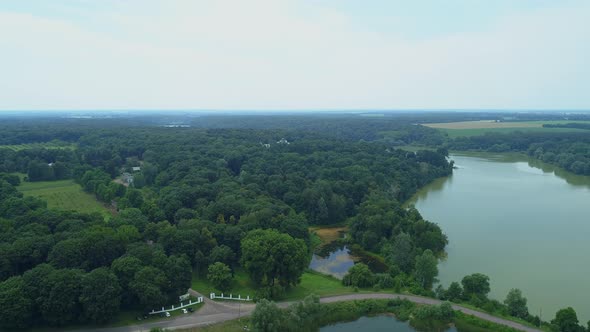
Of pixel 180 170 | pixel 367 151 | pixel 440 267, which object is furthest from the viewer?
pixel 367 151

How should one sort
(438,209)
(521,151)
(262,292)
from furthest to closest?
(521,151) → (438,209) → (262,292)

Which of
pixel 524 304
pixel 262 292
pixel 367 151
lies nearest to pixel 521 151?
pixel 367 151

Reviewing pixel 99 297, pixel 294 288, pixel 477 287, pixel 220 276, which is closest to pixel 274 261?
pixel 294 288

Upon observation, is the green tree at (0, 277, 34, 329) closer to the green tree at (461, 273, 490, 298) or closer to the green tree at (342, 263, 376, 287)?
the green tree at (342, 263, 376, 287)

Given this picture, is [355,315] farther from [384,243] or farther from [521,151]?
[521,151]

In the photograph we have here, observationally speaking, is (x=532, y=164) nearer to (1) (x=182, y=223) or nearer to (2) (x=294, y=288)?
(2) (x=294, y=288)

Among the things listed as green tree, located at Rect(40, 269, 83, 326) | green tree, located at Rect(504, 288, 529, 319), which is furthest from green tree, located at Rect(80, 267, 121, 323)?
green tree, located at Rect(504, 288, 529, 319)

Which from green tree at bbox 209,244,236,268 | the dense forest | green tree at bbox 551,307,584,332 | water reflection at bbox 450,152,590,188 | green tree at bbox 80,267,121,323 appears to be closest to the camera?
green tree at bbox 80,267,121,323
